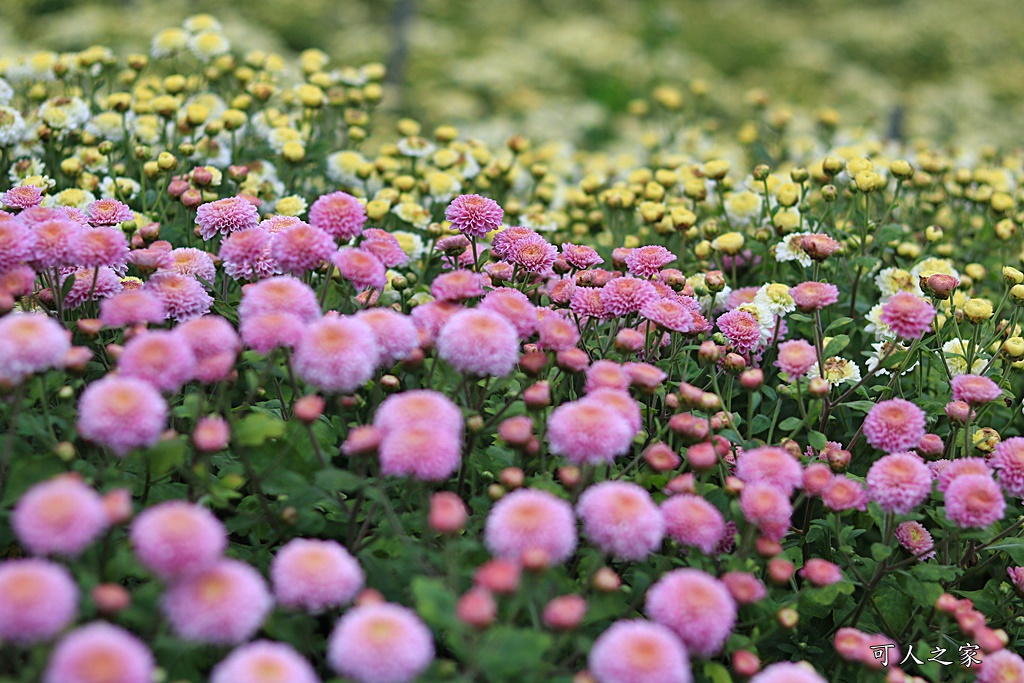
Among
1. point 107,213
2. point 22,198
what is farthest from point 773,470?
point 22,198

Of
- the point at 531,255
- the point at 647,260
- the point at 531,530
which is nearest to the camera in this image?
the point at 531,530

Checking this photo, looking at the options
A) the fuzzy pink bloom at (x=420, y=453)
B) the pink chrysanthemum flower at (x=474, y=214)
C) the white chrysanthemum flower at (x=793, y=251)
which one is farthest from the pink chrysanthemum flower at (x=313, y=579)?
the white chrysanthemum flower at (x=793, y=251)

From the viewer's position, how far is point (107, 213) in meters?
2.07

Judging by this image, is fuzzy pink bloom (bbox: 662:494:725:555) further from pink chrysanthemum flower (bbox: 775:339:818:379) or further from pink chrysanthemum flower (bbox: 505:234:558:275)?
pink chrysanthemum flower (bbox: 505:234:558:275)

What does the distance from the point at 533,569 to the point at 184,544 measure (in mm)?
449

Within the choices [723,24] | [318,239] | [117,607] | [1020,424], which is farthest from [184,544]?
[723,24]

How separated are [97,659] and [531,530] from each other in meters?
0.56

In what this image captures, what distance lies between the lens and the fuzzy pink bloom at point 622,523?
136cm

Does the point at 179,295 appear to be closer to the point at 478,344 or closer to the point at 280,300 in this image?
the point at 280,300

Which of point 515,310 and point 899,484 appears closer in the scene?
point 899,484

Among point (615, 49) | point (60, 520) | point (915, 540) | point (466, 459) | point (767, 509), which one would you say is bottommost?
point (615, 49)

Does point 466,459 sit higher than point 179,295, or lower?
lower

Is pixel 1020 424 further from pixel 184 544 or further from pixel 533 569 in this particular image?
pixel 184 544

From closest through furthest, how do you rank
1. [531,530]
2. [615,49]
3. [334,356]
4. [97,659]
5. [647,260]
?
[97,659], [531,530], [334,356], [647,260], [615,49]
